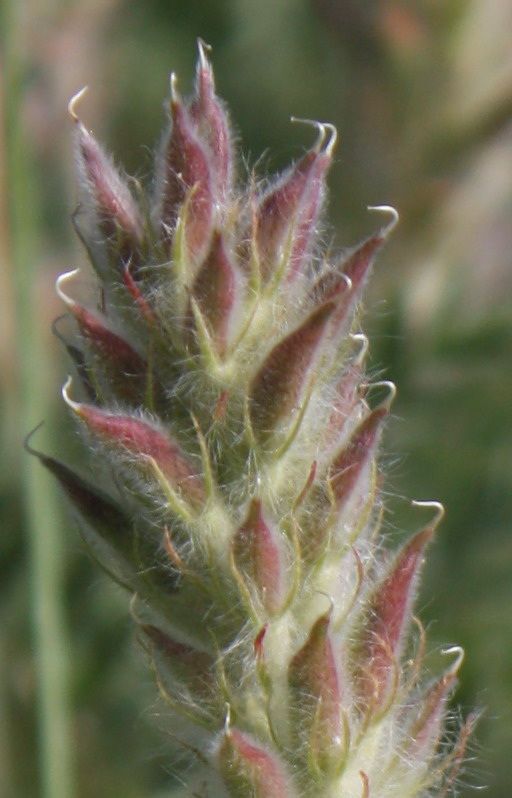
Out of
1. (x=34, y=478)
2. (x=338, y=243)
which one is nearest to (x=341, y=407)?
(x=34, y=478)

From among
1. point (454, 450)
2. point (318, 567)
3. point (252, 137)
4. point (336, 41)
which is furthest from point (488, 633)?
point (252, 137)

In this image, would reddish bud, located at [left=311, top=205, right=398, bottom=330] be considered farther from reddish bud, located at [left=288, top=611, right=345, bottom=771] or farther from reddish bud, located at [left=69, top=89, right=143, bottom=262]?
reddish bud, located at [left=288, top=611, right=345, bottom=771]

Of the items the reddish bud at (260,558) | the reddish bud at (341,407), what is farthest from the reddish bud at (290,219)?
the reddish bud at (260,558)

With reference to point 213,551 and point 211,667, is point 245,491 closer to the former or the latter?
point 213,551

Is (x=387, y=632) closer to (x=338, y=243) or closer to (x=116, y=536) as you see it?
(x=116, y=536)

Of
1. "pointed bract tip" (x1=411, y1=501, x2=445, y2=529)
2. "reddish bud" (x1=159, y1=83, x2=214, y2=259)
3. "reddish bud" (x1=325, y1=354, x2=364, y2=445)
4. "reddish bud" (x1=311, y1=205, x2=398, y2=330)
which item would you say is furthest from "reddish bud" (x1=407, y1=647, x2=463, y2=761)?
"reddish bud" (x1=159, y1=83, x2=214, y2=259)

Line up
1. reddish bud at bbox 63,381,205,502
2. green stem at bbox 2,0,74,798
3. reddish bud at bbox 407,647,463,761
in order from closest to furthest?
reddish bud at bbox 63,381,205,502 < reddish bud at bbox 407,647,463,761 < green stem at bbox 2,0,74,798
